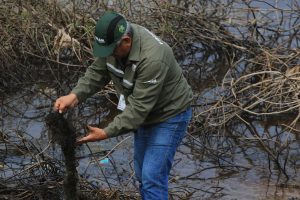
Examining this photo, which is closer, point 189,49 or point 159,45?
point 159,45

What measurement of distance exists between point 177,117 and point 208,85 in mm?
5761

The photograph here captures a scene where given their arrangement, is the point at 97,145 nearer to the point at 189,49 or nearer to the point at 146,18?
the point at 146,18

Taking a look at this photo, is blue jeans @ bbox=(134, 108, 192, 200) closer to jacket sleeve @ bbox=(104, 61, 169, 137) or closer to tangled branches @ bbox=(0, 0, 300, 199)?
jacket sleeve @ bbox=(104, 61, 169, 137)

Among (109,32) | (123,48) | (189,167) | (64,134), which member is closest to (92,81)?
(64,134)

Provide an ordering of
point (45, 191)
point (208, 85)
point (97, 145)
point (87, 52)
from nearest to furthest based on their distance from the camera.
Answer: point (45, 191) → point (97, 145) → point (87, 52) → point (208, 85)

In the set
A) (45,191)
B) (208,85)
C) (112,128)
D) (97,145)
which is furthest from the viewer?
(208,85)

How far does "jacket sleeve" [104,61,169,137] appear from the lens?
453 centimetres

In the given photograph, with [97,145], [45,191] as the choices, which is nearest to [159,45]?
[45,191]

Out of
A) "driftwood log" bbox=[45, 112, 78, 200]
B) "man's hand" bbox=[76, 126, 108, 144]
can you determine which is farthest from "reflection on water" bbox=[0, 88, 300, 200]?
"man's hand" bbox=[76, 126, 108, 144]

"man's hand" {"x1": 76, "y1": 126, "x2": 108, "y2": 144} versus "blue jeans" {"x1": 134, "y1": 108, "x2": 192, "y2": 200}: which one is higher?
"man's hand" {"x1": 76, "y1": 126, "x2": 108, "y2": 144}

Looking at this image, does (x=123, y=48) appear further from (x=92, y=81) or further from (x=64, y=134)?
(x=64, y=134)

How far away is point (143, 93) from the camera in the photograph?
4555mm

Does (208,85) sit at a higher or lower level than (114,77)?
lower

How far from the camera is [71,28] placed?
968cm
